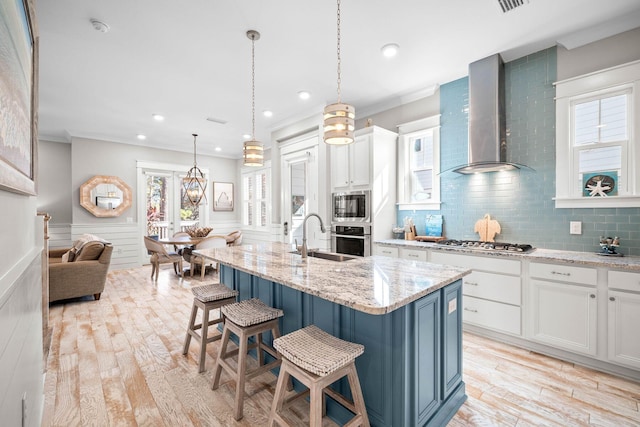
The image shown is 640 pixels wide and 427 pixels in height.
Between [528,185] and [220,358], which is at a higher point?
[528,185]

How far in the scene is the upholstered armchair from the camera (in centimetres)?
390

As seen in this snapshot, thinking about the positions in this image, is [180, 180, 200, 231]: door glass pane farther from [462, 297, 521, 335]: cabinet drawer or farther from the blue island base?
[462, 297, 521, 335]: cabinet drawer

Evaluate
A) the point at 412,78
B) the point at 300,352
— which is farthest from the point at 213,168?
the point at 300,352

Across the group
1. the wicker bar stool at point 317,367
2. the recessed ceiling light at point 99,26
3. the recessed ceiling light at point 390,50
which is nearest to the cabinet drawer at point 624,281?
the wicker bar stool at point 317,367

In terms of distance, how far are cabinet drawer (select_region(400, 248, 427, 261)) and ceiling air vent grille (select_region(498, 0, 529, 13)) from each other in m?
2.33

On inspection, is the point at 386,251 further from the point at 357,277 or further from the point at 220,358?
the point at 220,358

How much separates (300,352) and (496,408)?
1499 millimetres

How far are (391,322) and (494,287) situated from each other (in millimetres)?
1867

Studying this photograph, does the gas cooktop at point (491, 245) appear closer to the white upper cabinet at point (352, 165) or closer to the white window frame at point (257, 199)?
the white upper cabinet at point (352, 165)

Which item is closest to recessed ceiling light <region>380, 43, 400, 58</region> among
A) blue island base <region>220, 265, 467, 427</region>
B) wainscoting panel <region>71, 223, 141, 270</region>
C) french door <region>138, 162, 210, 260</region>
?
blue island base <region>220, 265, 467, 427</region>

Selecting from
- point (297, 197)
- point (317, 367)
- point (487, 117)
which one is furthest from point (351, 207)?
point (317, 367)

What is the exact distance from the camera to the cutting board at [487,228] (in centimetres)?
327

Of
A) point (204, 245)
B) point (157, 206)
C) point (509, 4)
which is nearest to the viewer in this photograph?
point (509, 4)

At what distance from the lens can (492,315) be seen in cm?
285
